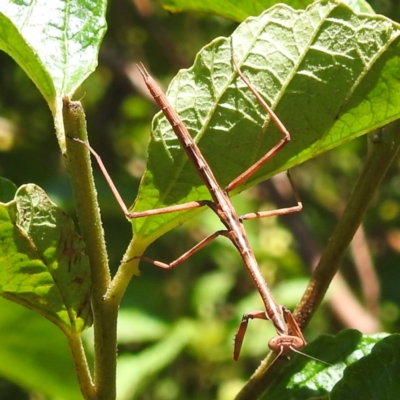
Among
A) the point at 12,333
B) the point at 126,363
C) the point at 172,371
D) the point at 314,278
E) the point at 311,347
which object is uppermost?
the point at 314,278

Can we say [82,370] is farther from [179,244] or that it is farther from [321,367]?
[179,244]

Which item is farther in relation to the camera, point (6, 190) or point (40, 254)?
point (6, 190)

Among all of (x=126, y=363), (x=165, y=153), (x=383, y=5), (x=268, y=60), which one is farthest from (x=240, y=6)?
(x=126, y=363)

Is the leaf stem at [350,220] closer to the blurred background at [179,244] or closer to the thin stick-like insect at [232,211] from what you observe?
the thin stick-like insect at [232,211]

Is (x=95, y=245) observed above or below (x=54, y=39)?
below

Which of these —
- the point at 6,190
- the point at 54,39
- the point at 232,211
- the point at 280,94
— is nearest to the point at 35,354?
the point at 232,211

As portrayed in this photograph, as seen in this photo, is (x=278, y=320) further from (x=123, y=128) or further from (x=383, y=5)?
(x=123, y=128)
